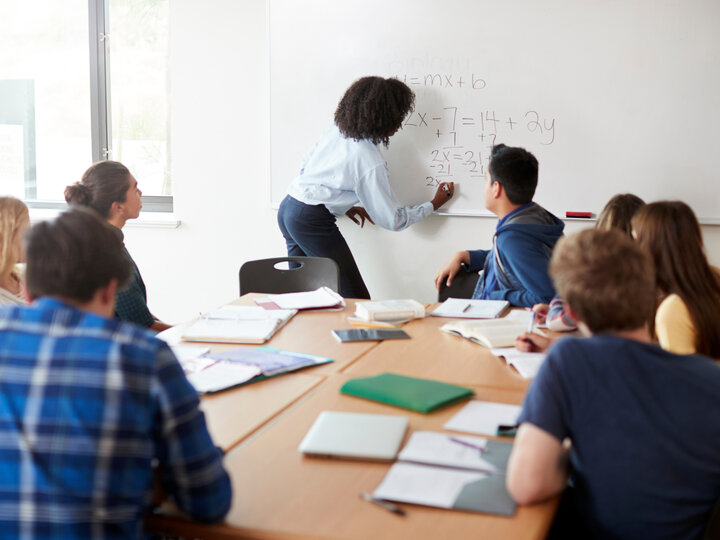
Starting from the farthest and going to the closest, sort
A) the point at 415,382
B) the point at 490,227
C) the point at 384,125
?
the point at 490,227, the point at 384,125, the point at 415,382

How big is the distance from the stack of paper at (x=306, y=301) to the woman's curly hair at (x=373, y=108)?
968 mm

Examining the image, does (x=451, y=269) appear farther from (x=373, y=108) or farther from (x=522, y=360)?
(x=522, y=360)

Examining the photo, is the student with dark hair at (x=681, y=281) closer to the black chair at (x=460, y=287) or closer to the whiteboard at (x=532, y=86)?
the black chair at (x=460, y=287)

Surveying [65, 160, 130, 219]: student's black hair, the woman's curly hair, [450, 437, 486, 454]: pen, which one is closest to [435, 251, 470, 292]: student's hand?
the woman's curly hair

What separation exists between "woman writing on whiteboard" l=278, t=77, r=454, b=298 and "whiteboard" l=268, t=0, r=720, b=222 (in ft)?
0.74

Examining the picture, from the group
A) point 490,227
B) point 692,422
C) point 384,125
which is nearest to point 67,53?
point 384,125

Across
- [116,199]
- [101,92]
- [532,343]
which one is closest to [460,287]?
[532,343]

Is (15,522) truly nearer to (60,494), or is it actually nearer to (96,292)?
(60,494)

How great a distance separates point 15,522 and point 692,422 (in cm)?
109

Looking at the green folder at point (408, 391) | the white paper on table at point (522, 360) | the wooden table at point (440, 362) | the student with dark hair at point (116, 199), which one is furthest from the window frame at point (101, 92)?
the green folder at point (408, 391)

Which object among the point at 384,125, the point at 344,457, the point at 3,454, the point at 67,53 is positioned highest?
the point at 67,53

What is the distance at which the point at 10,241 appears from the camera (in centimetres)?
231

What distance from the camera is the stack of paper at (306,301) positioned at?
9.57 ft

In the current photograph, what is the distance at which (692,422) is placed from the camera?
129cm
